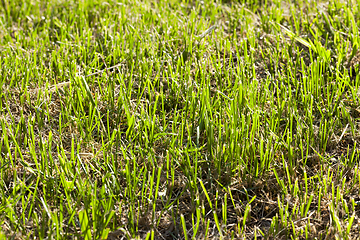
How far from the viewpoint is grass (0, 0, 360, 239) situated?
166 cm

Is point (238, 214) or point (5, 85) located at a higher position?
point (5, 85)

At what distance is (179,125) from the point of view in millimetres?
2043

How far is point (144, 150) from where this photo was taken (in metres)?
1.94

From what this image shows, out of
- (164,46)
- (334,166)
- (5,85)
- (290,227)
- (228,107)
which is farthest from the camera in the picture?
(164,46)

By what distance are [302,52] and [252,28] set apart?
422mm

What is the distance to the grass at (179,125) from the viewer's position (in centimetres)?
166

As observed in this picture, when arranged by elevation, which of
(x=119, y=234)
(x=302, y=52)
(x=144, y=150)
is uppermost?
(x=302, y=52)

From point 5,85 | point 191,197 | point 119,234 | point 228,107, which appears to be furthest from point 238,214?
point 5,85

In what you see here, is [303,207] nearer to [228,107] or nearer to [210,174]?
[210,174]

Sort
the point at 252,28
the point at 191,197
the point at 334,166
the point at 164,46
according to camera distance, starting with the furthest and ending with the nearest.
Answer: the point at 252,28, the point at 164,46, the point at 334,166, the point at 191,197

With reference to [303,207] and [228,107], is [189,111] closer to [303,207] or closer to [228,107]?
[228,107]

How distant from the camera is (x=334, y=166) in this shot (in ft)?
6.31

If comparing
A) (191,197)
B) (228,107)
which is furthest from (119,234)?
(228,107)

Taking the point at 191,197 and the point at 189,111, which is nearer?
the point at 191,197
